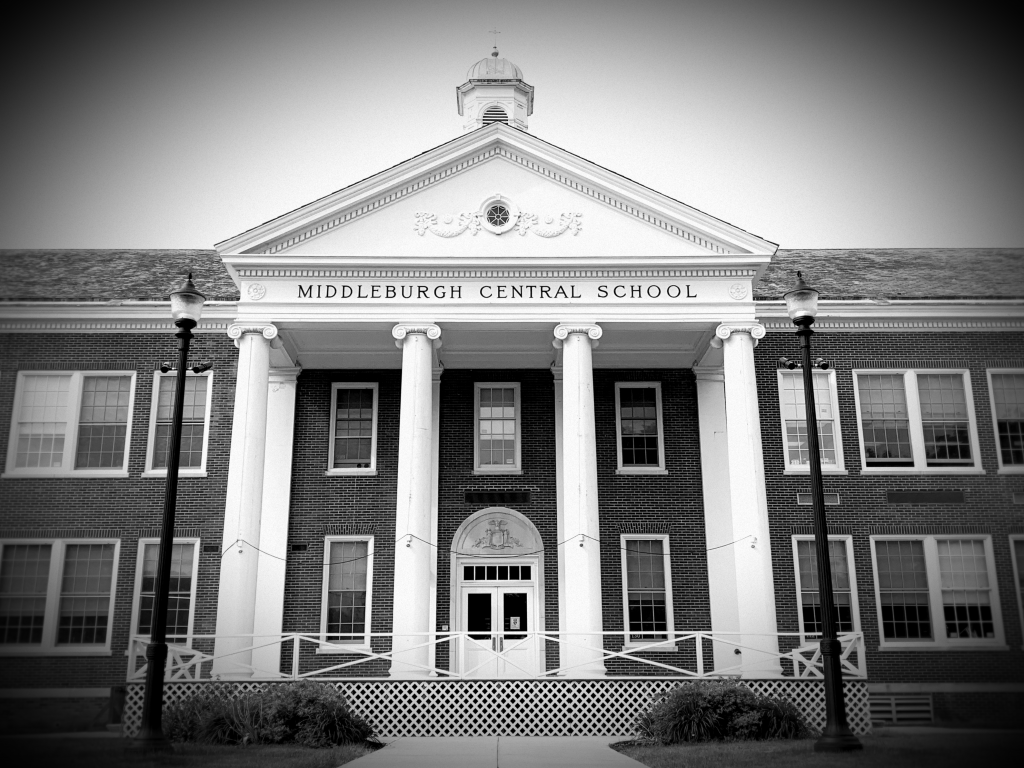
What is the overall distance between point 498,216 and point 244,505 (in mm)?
9619

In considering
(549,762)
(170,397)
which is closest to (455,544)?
(170,397)

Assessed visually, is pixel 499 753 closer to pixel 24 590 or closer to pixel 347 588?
pixel 347 588

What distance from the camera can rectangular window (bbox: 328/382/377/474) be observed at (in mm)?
28078

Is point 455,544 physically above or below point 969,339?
below

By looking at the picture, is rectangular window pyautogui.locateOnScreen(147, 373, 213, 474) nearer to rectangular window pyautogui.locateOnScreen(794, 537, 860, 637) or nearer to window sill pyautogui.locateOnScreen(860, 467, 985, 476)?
rectangular window pyautogui.locateOnScreen(794, 537, 860, 637)

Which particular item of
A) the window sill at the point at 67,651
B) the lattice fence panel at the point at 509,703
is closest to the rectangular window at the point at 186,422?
the window sill at the point at 67,651

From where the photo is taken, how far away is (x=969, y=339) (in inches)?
1089

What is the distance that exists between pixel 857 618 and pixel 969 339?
27.9 ft

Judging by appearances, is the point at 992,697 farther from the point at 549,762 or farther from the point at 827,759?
the point at 549,762

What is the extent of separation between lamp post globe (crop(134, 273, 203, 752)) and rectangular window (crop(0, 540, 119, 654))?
10.8m

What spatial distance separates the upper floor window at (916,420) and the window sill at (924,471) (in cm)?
3

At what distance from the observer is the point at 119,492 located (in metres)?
26.9

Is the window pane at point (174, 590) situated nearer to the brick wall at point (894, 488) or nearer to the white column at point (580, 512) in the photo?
the white column at point (580, 512)

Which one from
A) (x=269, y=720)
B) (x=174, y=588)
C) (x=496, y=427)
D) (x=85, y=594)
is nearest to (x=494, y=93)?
(x=496, y=427)
